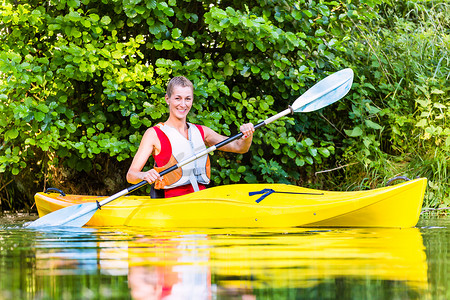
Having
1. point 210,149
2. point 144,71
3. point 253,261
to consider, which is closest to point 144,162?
point 210,149

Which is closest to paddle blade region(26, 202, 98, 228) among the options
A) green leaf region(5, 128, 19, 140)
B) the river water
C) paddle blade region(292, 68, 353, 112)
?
the river water

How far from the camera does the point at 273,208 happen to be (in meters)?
3.78

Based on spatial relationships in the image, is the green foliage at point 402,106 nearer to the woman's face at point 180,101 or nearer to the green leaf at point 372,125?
the green leaf at point 372,125

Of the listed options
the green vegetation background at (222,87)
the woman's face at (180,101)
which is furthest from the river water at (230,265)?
the green vegetation background at (222,87)

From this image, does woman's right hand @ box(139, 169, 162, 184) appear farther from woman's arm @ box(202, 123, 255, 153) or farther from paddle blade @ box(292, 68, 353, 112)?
paddle blade @ box(292, 68, 353, 112)

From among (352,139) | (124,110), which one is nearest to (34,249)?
(124,110)

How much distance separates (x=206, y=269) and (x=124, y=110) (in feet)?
10.3

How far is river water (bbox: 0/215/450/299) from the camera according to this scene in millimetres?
1688

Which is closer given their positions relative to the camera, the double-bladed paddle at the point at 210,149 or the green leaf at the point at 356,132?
the double-bladed paddle at the point at 210,149

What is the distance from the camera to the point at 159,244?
115 inches

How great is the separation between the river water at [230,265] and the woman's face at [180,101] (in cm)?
106

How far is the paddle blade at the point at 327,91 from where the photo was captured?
15.3 ft

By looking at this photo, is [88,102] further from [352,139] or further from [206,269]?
[206,269]

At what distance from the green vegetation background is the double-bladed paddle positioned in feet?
1.89
